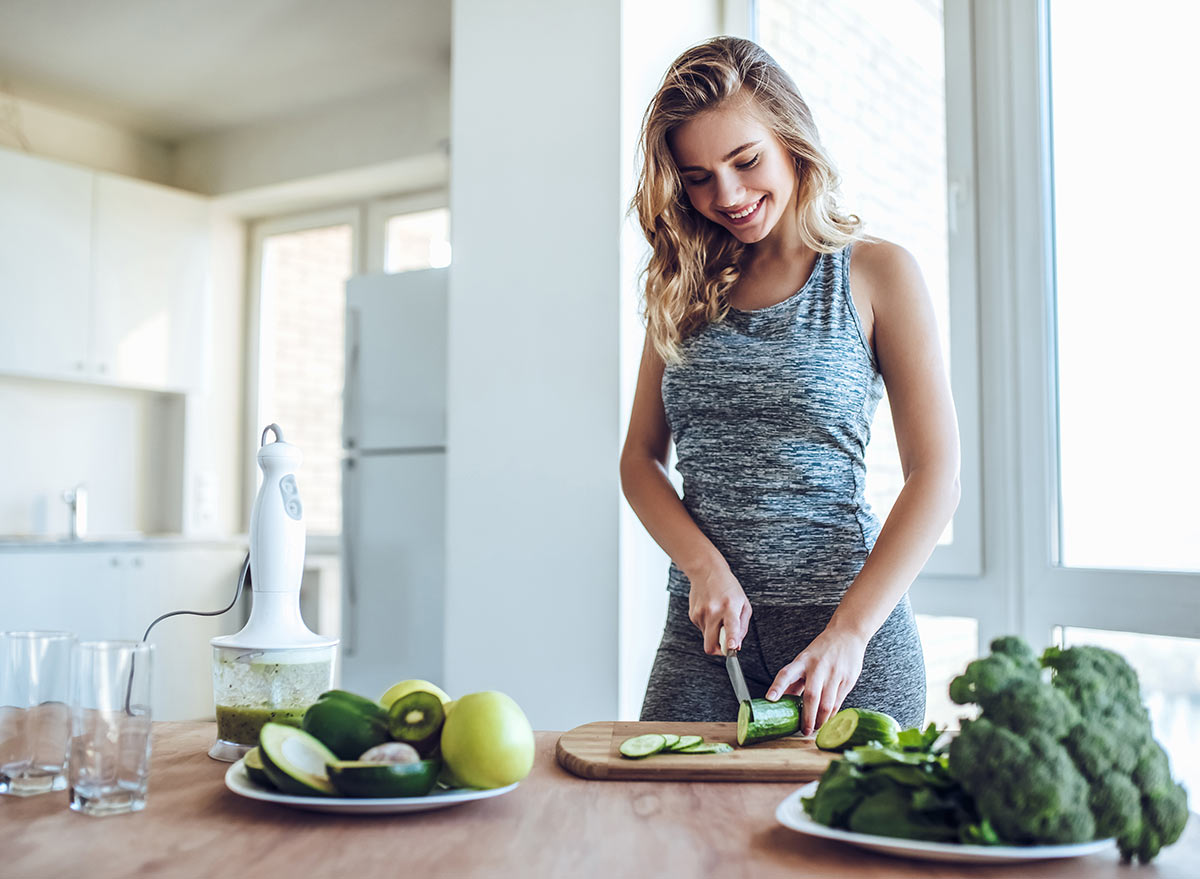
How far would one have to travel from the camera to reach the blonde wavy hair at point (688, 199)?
4.56ft

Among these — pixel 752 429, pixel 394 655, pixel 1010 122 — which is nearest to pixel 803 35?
pixel 1010 122

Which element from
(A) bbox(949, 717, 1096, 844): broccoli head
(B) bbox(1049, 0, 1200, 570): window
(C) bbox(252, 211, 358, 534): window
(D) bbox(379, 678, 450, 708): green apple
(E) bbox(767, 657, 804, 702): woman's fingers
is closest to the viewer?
(A) bbox(949, 717, 1096, 844): broccoli head

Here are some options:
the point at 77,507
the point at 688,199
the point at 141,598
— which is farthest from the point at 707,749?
the point at 77,507

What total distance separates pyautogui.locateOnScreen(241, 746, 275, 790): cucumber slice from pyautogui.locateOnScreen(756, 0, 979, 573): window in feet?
5.92

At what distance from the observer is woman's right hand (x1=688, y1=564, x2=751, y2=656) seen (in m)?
1.22

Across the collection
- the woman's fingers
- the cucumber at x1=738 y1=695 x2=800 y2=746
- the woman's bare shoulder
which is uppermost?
the woman's bare shoulder

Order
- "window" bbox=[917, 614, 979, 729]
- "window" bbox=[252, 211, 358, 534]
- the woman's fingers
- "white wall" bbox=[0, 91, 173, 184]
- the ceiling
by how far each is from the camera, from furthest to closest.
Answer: "window" bbox=[252, 211, 358, 534] < "white wall" bbox=[0, 91, 173, 184] < the ceiling < "window" bbox=[917, 614, 979, 729] < the woman's fingers

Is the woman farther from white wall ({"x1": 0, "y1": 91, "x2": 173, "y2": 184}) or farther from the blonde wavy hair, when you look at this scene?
white wall ({"x1": 0, "y1": 91, "x2": 173, "y2": 184})

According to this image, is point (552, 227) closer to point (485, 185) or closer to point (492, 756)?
point (485, 185)

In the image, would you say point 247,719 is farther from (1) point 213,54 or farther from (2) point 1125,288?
(1) point 213,54

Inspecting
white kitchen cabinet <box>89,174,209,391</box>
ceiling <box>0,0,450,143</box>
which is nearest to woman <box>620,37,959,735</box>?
ceiling <box>0,0,450,143</box>

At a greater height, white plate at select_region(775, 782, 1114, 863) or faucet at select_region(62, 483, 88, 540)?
faucet at select_region(62, 483, 88, 540)

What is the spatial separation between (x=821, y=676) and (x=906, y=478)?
1.17 ft

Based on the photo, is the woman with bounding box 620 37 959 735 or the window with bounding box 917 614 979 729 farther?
the window with bounding box 917 614 979 729
